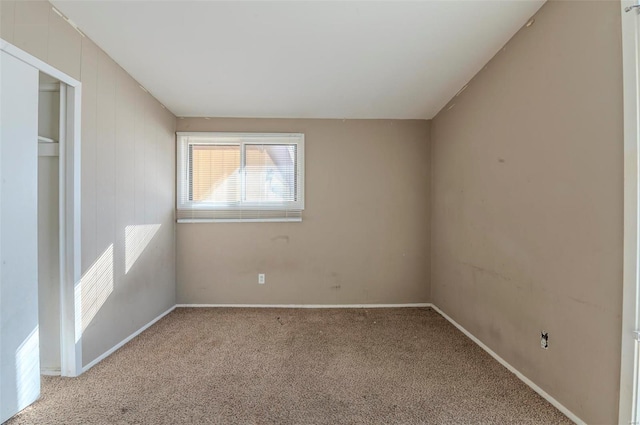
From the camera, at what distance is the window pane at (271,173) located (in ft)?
10.6

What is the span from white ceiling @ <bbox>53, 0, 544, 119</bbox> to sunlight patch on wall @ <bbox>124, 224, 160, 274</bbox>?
4.38ft

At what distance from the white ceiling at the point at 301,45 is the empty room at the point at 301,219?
18 millimetres

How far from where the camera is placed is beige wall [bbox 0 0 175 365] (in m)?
1.62

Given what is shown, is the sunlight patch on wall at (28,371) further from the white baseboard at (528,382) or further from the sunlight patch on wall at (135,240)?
the white baseboard at (528,382)

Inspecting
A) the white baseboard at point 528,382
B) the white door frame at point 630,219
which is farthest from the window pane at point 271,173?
the white door frame at point 630,219

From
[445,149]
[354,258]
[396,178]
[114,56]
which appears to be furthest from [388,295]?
[114,56]

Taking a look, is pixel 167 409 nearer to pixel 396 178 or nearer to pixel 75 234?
pixel 75 234

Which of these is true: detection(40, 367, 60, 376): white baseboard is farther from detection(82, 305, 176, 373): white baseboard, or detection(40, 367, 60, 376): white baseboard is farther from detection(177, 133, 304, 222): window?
detection(177, 133, 304, 222): window

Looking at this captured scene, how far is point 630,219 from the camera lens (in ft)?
3.86

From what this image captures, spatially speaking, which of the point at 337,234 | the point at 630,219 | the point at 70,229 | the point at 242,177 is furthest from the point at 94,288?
the point at 630,219

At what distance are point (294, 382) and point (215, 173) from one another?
2430 mm

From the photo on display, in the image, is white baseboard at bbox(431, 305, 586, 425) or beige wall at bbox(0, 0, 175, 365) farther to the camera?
beige wall at bbox(0, 0, 175, 365)

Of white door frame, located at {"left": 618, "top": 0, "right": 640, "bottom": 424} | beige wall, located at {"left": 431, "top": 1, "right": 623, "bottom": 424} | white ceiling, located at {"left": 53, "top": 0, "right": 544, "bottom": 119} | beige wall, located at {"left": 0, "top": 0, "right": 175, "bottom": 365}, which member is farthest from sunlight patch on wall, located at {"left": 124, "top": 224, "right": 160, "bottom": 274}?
white door frame, located at {"left": 618, "top": 0, "right": 640, "bottom": 424}

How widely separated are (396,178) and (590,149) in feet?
6.37
